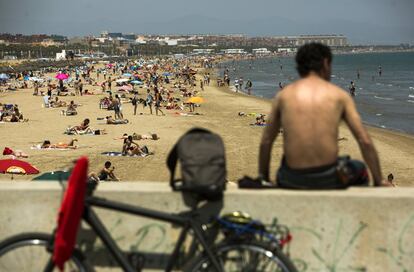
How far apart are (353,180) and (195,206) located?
1014 mm

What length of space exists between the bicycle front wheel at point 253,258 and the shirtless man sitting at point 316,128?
0.52 m

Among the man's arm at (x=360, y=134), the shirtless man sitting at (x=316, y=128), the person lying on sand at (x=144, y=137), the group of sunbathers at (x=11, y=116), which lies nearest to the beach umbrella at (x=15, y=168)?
the person lying on sand at (x=144, y=137)

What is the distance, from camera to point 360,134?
3.25m

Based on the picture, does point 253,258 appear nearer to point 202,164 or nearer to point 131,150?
point 202,164

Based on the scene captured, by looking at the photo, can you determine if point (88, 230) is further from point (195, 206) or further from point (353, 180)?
point (353, 180)

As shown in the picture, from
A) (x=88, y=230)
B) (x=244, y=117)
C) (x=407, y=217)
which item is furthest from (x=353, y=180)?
(x=244, y=117)

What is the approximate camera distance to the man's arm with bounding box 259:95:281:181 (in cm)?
337

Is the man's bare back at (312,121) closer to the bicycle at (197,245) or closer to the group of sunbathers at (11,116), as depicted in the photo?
the bicycle at (197,245)

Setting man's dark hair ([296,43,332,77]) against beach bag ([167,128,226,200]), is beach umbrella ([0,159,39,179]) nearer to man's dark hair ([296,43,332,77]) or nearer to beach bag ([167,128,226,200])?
beach bag ([167,128,226,200])

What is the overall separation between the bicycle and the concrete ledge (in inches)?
7.6

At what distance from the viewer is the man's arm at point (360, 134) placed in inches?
127

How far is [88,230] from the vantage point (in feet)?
10.7

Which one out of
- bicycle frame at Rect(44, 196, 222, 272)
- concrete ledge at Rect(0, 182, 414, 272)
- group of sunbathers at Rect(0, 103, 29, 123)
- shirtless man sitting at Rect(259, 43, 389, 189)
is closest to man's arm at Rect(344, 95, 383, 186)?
shirtless man sitting at Rect(259, 43, 389, 189)

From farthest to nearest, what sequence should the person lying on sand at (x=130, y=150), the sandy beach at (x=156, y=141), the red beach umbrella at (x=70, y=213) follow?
1. the person lying on sand at (x=130, y=150)
2. the sandy beach at (x=156, y=141)
3. the red beach umbrella at (x=70, y=213)
